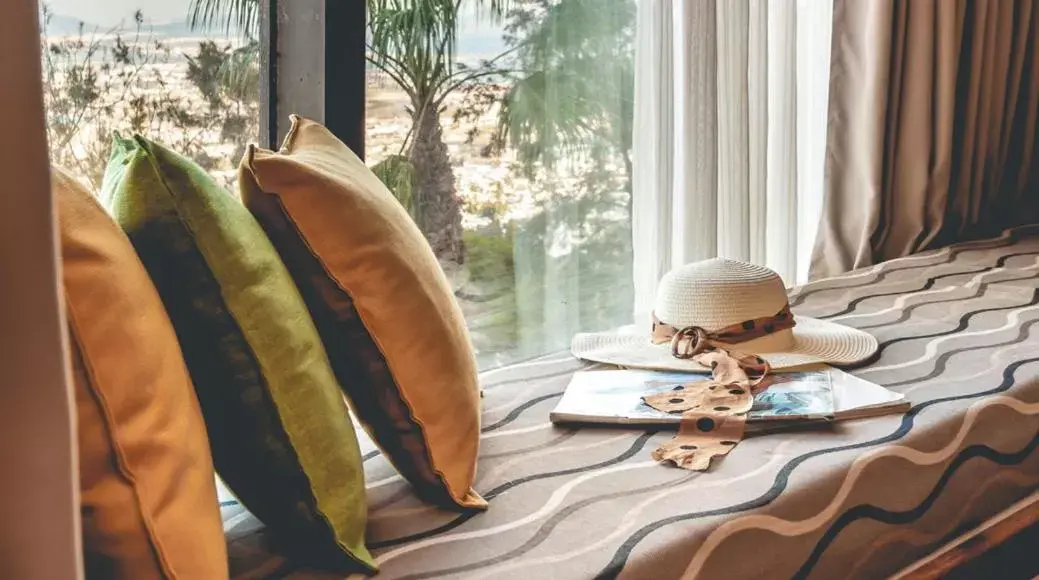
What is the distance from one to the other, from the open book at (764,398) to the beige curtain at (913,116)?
913 millimetres

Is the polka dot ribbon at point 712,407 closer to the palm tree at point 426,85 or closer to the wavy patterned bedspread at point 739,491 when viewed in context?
the wavy patterned bedspread at point 739,491

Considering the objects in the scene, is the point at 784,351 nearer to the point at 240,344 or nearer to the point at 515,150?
the point at 515,150

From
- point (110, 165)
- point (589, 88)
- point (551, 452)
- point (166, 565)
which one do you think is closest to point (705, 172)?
point (589, 88)

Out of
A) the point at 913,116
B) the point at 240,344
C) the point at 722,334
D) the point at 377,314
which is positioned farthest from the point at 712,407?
the point at 913,116

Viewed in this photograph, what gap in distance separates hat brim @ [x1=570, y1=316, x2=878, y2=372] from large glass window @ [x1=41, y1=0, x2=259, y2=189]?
59 centimetres

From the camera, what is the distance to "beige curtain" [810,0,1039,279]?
7.59 feet

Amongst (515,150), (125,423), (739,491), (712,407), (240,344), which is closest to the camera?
(125,423)

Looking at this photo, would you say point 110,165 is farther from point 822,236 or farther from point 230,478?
point 822,236

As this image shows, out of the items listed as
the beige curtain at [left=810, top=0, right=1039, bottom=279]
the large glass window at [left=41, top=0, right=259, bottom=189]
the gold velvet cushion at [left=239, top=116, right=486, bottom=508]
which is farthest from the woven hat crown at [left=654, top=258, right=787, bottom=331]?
the beige curtain at [left=810, top=0, right=1039, bottom=279]

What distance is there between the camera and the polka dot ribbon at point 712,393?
1281 millimetres

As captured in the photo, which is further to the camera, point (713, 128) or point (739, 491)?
point (713, 128)

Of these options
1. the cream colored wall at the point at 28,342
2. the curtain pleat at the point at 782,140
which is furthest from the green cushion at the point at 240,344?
the curtain pleat at the point at 782,140

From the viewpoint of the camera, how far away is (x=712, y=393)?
1.42m

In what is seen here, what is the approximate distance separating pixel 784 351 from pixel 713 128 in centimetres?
66
